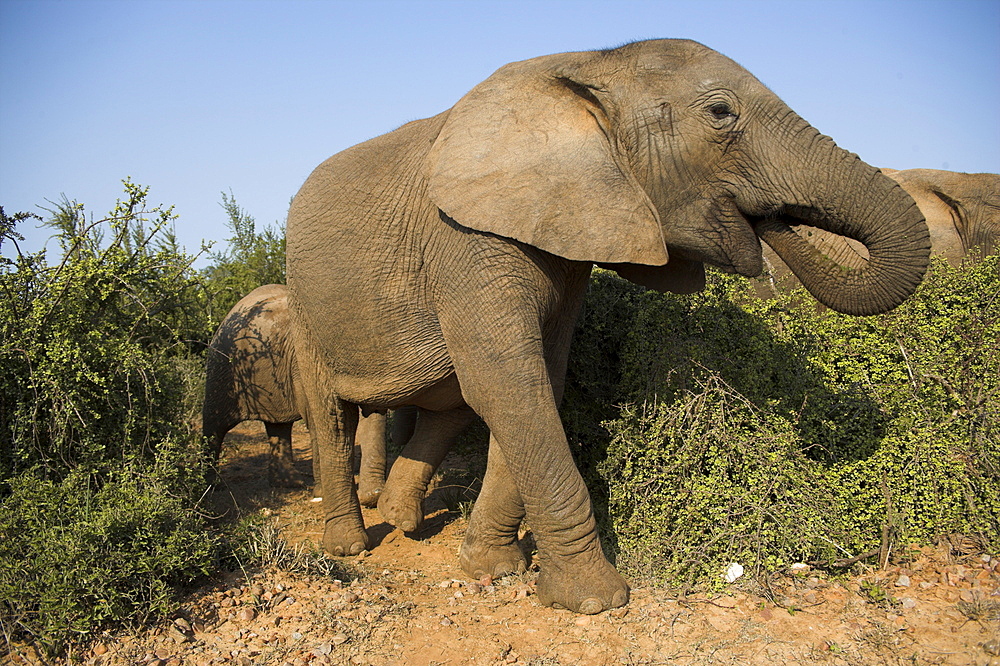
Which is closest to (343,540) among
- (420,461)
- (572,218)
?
(420,461)

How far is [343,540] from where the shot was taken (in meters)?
5.95

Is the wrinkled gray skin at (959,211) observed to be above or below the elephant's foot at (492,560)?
above

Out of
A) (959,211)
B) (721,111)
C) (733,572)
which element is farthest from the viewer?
(959,211)

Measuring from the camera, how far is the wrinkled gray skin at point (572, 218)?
390cm

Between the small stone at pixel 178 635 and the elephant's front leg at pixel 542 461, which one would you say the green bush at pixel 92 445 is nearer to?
the small stone at pixel 178 635

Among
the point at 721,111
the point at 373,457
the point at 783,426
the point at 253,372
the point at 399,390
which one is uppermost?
the point at 721,111

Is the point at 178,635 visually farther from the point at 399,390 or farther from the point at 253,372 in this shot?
the point at 253,372

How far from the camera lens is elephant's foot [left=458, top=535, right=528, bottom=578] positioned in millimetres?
5152

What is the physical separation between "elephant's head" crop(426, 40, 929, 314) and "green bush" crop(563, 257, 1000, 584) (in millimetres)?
1196

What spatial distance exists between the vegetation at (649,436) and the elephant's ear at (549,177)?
139 centimetres

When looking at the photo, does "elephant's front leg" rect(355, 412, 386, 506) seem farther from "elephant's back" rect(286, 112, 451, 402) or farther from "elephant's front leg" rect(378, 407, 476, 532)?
"elephant's back" rect(286, 112, 451, 402)

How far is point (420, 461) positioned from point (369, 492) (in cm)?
99

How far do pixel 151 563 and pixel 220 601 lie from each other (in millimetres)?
444

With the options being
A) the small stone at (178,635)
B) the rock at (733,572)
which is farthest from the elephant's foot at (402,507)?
the rock at (733,572)
